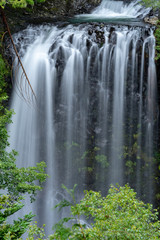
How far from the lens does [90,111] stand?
11.6 meters

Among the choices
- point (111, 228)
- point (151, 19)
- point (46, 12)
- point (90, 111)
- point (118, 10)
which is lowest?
point (111, 228)

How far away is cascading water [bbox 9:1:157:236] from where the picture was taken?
36.4ft

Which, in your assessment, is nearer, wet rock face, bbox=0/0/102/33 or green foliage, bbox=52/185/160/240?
green foliage, bbox=52/185/160/240

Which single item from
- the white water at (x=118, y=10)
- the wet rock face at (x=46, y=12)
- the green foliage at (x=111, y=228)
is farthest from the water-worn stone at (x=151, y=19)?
the green foliage at (x=111, y=228)

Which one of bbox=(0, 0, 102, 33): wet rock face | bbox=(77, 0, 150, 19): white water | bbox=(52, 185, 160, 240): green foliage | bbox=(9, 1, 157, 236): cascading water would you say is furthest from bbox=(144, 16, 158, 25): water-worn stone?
bbox=(52, 185, 160, 240): green foliage

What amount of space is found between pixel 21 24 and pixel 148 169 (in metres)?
11.3

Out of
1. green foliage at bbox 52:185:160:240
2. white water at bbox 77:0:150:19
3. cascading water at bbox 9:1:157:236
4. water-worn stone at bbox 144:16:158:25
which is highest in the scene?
white water at bbox 77:0:150:19

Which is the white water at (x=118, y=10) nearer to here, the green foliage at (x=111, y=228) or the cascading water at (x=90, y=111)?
the cascading water at (x=90, y=111)

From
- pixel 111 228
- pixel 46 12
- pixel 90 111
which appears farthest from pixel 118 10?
pixel 111 228

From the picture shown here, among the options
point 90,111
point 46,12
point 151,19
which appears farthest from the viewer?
point 46,12

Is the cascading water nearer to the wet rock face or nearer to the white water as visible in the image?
the wet rock face

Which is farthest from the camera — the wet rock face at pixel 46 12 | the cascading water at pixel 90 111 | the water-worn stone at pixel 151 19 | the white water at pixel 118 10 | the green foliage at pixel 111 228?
the white water at pixel 118 10

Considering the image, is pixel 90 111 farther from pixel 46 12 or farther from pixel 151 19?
pixel 46 12

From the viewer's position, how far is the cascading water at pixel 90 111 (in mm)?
11086
